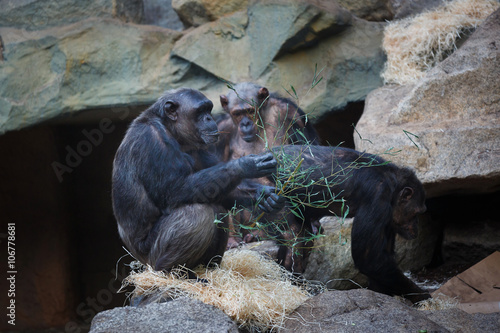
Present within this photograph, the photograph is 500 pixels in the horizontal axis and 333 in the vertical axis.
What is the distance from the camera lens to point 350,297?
3.94 metres

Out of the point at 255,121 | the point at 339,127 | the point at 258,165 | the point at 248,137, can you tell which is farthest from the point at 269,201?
the point at 339,127

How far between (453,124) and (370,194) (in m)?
1.49

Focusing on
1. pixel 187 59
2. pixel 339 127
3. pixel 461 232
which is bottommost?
pixel 461 232

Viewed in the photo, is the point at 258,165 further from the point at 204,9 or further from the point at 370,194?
the point at 204,9

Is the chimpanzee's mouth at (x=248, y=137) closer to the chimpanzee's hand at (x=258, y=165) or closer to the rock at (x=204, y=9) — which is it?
the chimpanzee's hand at (x=258, y=165)

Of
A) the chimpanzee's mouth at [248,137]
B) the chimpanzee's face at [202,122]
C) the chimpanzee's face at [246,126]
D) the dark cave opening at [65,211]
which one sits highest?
the chimpanzee's face at [202,122]

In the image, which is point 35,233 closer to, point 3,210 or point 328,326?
point 3,210

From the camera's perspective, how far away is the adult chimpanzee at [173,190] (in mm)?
4145

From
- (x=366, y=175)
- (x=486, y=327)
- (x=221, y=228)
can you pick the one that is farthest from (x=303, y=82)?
(x=486, y=327)

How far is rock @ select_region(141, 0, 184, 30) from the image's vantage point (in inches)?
345

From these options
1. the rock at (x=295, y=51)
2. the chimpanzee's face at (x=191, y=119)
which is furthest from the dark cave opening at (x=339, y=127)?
the chimpanzee's face at (x=191, y=119)

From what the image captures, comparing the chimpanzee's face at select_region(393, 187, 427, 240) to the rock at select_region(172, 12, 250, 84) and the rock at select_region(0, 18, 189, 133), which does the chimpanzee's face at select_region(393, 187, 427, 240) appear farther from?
the rock at select_region(0, 18, 189, 133)

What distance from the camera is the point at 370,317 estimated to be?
12.0 feet

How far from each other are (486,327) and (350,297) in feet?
2.96
